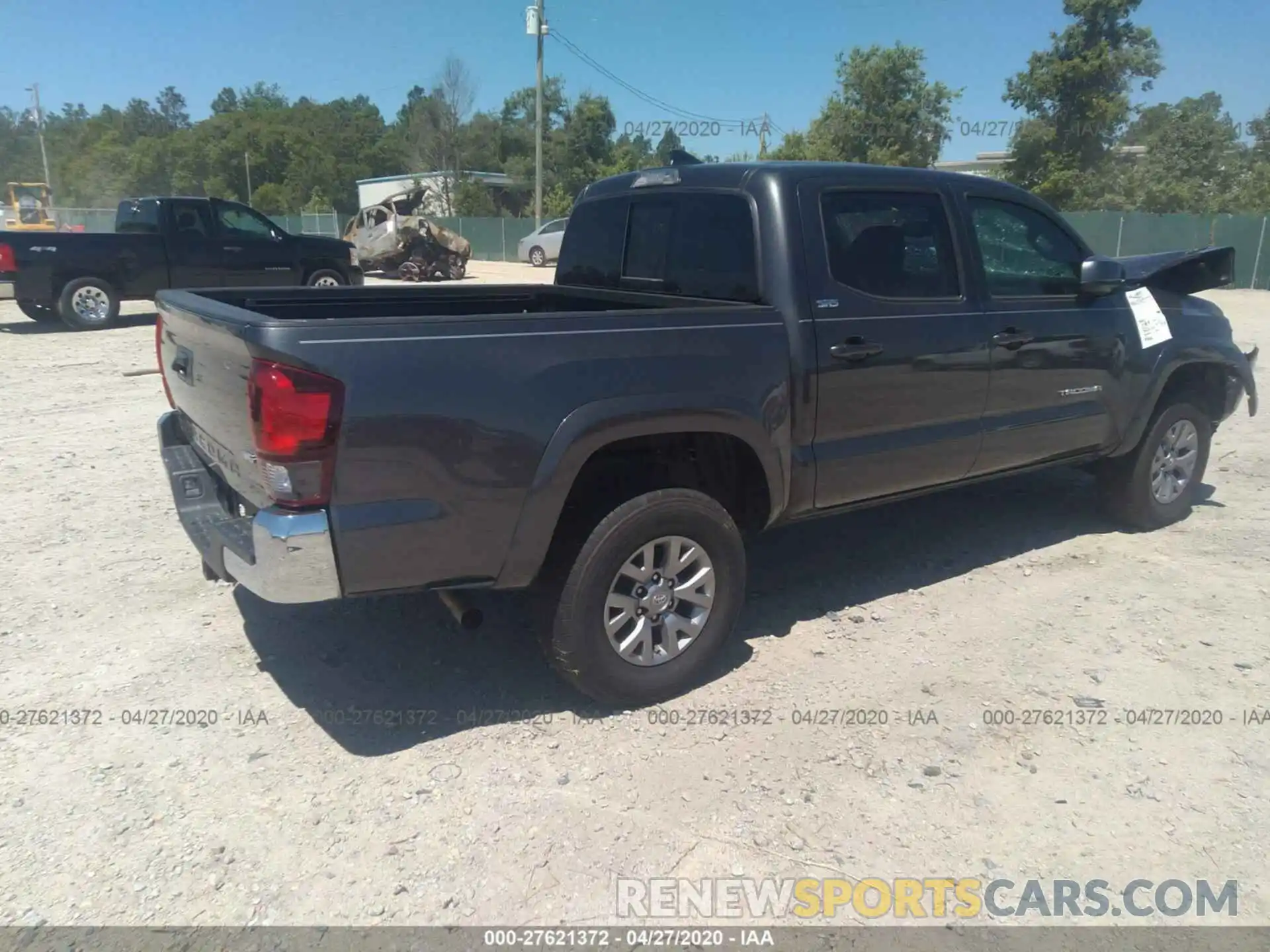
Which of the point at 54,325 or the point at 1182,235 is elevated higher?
the point at 1182,235

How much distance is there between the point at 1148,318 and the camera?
5.09 meters

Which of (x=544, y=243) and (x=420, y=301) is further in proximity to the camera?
(x=544, y=243)

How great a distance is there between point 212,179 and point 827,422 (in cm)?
7439

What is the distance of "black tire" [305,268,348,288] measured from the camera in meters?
14.8

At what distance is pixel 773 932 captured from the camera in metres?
2.49

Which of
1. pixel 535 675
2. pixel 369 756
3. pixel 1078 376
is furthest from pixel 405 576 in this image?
pixel 1078 376

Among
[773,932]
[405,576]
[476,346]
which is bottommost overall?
[773,932]

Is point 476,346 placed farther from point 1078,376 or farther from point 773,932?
point 1078,376

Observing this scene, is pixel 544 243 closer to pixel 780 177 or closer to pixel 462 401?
pixel 780 177

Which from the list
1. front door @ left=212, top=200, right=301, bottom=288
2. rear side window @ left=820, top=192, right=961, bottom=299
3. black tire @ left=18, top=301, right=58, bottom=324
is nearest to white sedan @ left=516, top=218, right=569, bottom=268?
front door @ left=212, top=200, right=301, bottom=288

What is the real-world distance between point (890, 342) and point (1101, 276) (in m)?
1.53

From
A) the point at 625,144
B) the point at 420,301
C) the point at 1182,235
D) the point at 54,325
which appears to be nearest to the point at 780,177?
the point at 420,301

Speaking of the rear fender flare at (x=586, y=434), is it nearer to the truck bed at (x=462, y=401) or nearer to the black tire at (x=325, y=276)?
the truck bed at (x=462, y=401)

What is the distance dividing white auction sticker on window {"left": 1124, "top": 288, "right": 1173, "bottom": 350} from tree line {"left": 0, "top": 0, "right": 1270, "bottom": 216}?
9.24ft
